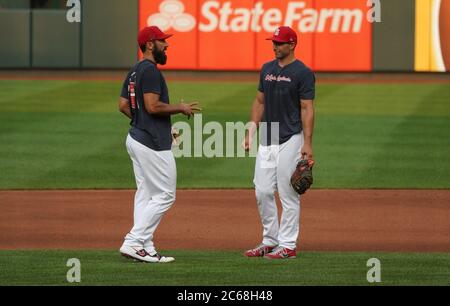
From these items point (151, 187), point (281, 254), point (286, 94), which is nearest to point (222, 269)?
point (281, 254)

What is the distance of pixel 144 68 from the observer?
1028cm

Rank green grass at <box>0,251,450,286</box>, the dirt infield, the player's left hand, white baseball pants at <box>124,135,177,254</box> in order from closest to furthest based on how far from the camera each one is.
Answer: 1. green grass at <box>0,251,450,286</box>
2. white baseball pants at <box>124,135,177,254</box>
3. the player's left hand
4. the dirt infield

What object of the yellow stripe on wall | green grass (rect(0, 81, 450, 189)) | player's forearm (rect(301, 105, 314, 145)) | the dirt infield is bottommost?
the dirt infield

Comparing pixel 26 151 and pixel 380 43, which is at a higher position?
pixel 380 43

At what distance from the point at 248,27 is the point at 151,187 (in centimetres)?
2180

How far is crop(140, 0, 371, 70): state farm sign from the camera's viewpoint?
31.7 m

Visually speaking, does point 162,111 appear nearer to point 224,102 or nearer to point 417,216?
point 417,216

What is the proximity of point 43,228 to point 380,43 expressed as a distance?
20.3 m

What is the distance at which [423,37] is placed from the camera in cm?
3183

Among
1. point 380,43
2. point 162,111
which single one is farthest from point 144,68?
point 380,43

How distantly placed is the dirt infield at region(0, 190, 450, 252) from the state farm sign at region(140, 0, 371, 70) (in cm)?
1620

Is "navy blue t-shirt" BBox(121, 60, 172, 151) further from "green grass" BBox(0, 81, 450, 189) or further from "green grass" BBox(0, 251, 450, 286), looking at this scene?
"green grass" BBox(0, 81, 450, 189)

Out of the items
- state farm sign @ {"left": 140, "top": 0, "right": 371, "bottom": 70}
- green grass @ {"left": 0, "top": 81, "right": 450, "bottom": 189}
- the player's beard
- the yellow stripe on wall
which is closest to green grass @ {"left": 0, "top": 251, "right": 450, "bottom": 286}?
the player's beard

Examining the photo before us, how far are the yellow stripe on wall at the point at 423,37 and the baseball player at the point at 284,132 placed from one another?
21.5 meters
